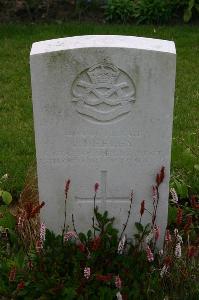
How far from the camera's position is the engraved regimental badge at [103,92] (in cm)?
363

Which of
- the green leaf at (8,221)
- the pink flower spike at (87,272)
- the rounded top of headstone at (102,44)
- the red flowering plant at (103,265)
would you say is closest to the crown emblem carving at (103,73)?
the rounded top of headstone at (102,44)

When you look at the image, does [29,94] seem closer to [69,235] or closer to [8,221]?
[8,221]

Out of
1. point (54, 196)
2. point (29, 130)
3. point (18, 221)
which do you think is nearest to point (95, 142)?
point (54, 196)

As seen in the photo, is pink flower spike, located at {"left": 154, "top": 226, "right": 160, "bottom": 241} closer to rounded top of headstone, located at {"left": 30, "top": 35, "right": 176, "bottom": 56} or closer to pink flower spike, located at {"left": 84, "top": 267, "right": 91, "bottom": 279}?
pink flower spike, located at {"left": 84, "top": 267, "right": 91, "bottom": 279}

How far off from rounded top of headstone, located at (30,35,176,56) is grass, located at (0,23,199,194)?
147cm

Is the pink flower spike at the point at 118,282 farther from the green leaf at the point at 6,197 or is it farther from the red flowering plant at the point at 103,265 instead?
the green leaf at the point at 6,197

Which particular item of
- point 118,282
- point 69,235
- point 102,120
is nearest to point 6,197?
point 69,235

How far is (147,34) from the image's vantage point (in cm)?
873

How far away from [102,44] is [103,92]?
27 centimetres

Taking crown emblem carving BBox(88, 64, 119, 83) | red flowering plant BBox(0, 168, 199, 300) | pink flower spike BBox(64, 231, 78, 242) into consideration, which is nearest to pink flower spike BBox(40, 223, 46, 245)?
red flowering plant BBox(0, 168, 199, 300)

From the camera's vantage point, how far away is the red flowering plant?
360 cm

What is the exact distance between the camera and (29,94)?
6.91 m

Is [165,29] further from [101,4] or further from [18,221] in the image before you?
[18,221]

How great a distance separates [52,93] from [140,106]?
50 cm
